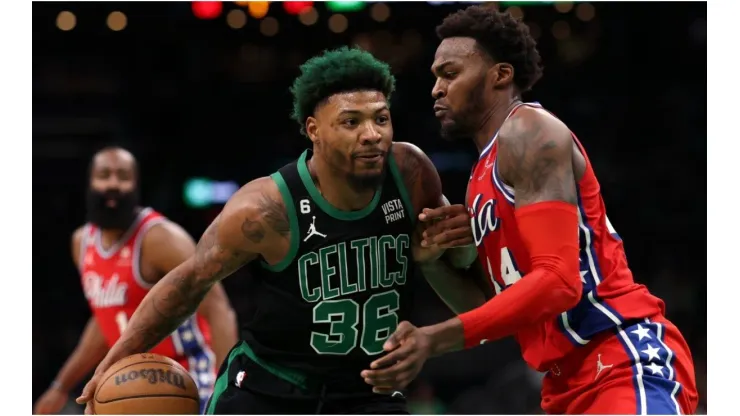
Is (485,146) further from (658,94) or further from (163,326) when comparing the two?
(658,94)

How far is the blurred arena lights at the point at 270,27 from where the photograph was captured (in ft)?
42.8

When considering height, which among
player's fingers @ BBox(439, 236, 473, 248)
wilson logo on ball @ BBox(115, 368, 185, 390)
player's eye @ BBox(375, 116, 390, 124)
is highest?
player's eye @ BBox(375, 116, 390, 124)

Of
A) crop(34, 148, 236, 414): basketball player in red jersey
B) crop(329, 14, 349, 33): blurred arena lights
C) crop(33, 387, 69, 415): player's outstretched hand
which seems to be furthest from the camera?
crop(329, 14, 349, 33): blurred arena lights

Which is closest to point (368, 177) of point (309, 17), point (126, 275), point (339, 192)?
point (339, 192)

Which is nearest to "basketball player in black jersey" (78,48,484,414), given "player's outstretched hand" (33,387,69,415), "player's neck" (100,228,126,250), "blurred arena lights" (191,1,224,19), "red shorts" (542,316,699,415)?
"red shorts" (542,316,699,415)

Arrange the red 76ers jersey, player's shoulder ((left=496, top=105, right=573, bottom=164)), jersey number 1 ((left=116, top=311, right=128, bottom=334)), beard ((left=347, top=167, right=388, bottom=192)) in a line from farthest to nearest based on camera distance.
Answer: jersey number 1 ((left=116, top=311, right=128, bottom=334))
beard ((left=347, top=167, right=388, bottom=192))
the red 76ers jersey
player's shoulder ((left=496, top=105, right=573, bottom=164))

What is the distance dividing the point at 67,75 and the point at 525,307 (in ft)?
35.6

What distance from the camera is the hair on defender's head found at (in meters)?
3.80

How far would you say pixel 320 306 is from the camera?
155 inches

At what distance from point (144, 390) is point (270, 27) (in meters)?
A: 9.80

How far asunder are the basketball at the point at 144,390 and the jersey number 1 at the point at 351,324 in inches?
22.9

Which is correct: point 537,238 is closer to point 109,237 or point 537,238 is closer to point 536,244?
point 536,244

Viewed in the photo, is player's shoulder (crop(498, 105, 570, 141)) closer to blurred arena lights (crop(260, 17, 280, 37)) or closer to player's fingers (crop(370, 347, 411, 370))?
player's fingers (crop(370, 347, 411, 370))

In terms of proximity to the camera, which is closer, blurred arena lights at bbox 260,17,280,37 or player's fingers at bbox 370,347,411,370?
player's fingers at bbox 370,347,411,370
